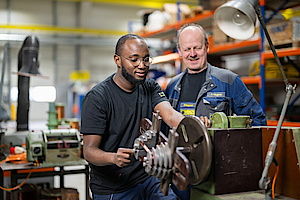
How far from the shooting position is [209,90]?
2.06m

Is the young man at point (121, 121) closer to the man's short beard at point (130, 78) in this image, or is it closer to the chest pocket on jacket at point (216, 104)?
the man's short beard at point (130, 78)

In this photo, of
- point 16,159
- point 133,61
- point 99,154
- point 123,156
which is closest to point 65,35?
point 16,159

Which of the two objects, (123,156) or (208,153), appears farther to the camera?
(123,156)

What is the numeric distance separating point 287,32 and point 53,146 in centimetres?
224

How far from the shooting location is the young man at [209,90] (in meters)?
2.03

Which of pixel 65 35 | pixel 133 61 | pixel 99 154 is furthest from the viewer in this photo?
pixel 65 35

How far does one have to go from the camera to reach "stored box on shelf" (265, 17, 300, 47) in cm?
300

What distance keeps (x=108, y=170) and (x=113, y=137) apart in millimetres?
161

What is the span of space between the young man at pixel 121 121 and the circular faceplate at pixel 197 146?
375 mm

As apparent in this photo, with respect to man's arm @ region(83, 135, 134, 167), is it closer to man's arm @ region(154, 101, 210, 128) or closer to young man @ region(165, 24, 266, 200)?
man's arm @ region(154, 101, 210, 128)

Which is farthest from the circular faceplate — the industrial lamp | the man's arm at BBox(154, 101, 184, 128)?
the industrial lamp

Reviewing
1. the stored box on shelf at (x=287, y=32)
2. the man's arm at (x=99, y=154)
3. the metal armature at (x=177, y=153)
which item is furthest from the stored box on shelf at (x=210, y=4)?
the metal armature at (x=177, y=153)

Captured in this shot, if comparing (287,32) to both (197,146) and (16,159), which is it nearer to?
(197,146)

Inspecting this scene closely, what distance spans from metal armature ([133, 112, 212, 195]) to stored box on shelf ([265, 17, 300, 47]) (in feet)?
6.98
